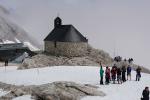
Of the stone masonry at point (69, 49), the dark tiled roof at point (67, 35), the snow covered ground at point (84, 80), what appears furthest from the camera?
the dark tiled roof at point (67, 35)

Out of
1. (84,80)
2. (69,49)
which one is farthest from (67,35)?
(84,80)

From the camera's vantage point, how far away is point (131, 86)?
33031mm

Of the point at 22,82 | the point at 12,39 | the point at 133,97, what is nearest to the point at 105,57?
the point at 22,82

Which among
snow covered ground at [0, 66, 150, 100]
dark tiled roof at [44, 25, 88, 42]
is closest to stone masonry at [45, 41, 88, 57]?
dark tiled roof at [44, 25, 88, 42]

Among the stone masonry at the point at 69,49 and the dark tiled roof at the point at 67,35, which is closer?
the stone masonry at the point at 69,49

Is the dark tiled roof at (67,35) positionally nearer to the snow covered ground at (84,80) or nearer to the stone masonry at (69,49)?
the stone masonry at (69,49)

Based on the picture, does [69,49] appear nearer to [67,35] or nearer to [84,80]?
[67,35]

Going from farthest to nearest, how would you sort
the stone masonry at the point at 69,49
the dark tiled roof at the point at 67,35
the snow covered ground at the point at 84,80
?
the dark tiled roof at the point at 67,35
the stone masonry at the point at 69,49
the snow covered ground at the point at 84,80

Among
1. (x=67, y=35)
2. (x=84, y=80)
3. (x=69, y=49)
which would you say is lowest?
(x=84, y=80)

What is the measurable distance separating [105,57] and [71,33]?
7.22 meters

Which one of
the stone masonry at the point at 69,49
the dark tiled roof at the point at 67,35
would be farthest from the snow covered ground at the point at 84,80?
the dark tiled roof at the point at 67,35

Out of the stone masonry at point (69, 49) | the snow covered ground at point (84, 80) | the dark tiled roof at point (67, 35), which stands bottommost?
the snow covered ground at point (84, 80)

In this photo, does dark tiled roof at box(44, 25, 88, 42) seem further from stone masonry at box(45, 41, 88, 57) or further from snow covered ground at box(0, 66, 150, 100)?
snow covered ground at box(0, 66, 150, 100)

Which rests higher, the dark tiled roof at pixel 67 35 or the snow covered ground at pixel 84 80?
the dark tiled roof at pixel 67 35
